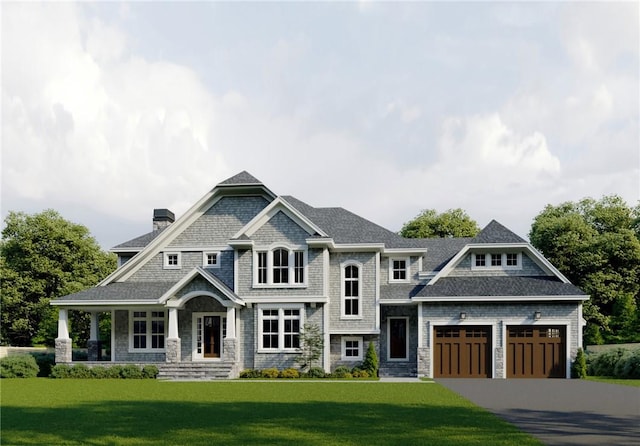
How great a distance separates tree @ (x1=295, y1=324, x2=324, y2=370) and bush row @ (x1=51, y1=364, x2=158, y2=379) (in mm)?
6033

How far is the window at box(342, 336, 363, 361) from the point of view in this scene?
32969 mm

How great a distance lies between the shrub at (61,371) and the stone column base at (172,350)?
13.6ft

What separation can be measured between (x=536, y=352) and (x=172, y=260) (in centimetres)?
1662

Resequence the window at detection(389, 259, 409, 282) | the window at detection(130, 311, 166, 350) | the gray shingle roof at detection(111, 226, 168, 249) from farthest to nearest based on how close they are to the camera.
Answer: the gray shingle roof at detection(111, 226, 168, 249), the window at detection(389, 259, 409, 282), the window at detection(130, 311, 166, 350)

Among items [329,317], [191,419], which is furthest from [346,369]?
[191,419]

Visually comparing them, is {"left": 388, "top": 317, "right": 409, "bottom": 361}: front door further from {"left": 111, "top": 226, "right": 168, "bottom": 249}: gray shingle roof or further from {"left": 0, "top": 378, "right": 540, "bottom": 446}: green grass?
{"left": 111, "top": 226, "right": 168, "bottom": 249}: gray shingle roof

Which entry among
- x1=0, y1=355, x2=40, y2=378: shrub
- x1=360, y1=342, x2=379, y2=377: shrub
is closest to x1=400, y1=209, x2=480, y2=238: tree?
x1=360, y1=342, x2=379, y2=377: shrub

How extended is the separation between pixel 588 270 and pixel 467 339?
67.1 ft

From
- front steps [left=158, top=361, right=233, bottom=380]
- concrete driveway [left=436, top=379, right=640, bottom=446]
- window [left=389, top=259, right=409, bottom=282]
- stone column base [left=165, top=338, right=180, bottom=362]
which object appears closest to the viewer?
concrete driveway [left=436, top=379, right=640, bottom=446]

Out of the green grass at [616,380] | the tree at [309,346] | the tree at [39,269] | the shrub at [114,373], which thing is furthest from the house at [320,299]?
the tree at [39,269]

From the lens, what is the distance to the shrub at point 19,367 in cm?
3105

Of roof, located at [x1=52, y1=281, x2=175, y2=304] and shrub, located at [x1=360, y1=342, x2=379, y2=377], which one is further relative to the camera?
roof, located at [x1=52, y1=281, x2=175, y2=304]

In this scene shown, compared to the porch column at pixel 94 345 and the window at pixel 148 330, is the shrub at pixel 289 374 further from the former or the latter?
the porch column at pixel 94 345

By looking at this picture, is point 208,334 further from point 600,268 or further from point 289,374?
point 600,268
